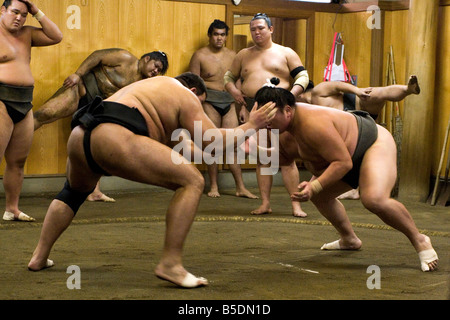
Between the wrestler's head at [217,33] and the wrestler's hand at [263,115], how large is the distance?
2.92 metres

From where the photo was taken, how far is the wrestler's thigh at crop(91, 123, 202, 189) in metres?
2.56

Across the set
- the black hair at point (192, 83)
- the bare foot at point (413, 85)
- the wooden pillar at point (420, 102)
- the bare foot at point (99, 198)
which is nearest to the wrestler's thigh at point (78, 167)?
the black hair at point (192, 83)

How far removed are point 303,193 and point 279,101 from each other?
1.26 feet

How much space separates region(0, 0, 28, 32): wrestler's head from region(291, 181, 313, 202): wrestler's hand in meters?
2.01

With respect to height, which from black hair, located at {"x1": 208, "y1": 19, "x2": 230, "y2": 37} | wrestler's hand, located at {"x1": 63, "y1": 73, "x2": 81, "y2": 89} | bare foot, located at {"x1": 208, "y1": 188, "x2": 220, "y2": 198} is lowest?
bare foot, located at {"x1": 208, "y1": 188, "x2": 220, "y2": 198}

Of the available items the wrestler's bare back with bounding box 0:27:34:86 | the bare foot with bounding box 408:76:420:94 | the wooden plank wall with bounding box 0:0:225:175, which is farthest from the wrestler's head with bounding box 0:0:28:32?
the bare foot with bounding box 408:76:420:94

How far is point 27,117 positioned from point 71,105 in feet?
3.48

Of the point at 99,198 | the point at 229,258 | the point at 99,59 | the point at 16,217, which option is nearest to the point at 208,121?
the point at 229,258

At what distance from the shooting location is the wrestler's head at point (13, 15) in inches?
157

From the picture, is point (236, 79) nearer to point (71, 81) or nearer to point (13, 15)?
point (71, 81)

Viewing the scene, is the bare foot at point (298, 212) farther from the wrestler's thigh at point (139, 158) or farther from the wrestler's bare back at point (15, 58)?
the wrestler's thigh at point (139, 158)

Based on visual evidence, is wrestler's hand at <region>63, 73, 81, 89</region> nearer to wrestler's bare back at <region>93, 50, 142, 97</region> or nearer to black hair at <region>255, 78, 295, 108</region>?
wrestler's bare back at <region>93, 50, 142, 97</region>

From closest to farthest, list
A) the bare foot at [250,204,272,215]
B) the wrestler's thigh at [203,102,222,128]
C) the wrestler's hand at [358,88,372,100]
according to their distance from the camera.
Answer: the bare foot at [250,204,272,215], the wrestler's hand at [358,88,372,100], the wrestler's thigh at [203,102,222,128]

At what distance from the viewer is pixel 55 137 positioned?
5.58m
